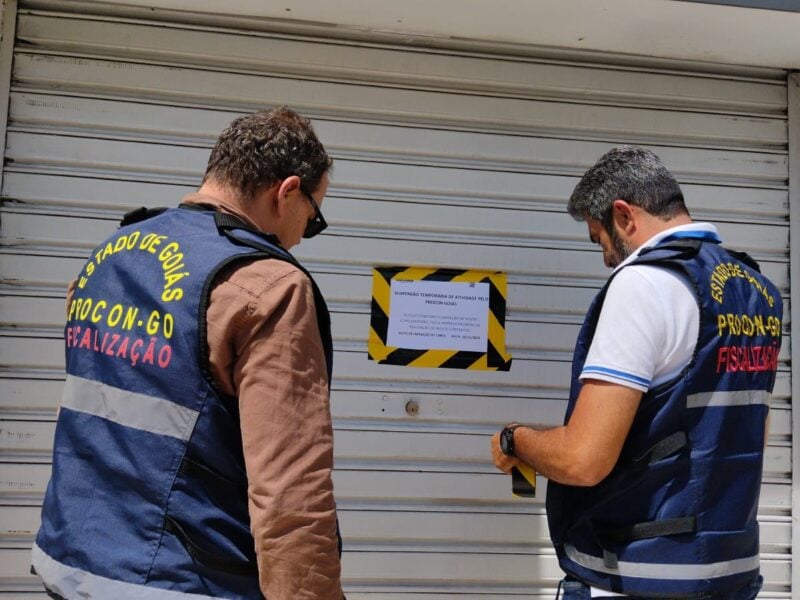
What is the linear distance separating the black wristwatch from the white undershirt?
0.39 meters

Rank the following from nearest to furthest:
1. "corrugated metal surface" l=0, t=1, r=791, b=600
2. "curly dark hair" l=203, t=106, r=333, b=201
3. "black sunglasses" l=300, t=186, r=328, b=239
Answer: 1. "curly dark hair" l=203, t=106, r=333, b=201
2. "black sunglasses" l=300, t=186, r=328, b=239
3. "corrugated metal surface" l=0, t=1, r=791, b=600

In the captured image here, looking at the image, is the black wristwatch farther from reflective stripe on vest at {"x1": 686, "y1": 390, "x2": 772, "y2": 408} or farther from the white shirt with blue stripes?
reflective stripe on vest at {"x1": 686, "y1": 390, "x2": 772, "y2": 408}

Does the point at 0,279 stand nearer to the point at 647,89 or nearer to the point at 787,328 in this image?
the point at 647,89

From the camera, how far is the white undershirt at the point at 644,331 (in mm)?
2207

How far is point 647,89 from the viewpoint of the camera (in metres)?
3.90

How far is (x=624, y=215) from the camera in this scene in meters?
2.62

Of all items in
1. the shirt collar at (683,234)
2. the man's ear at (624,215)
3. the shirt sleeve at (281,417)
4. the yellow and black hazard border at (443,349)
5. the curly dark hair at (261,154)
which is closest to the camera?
the shirt sleeve at (281,417)

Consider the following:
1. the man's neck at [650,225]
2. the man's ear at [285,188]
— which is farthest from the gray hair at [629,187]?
the man's ear at [285,188]

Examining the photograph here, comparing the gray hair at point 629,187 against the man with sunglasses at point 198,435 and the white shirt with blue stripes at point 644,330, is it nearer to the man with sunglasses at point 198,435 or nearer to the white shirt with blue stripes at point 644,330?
the white shirt with blue stripes at point 644,330

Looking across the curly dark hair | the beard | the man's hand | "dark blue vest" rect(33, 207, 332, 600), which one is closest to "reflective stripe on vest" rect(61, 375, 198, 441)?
"dark blue vest" rect(33, 207, 332, 600)

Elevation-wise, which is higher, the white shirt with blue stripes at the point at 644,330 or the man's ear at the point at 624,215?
the man's ear at the point at 624,215

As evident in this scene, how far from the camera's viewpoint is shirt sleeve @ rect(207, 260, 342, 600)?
1.71m

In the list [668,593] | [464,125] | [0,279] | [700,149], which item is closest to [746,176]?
[700,149]

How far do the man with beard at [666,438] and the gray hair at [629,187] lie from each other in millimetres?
213
